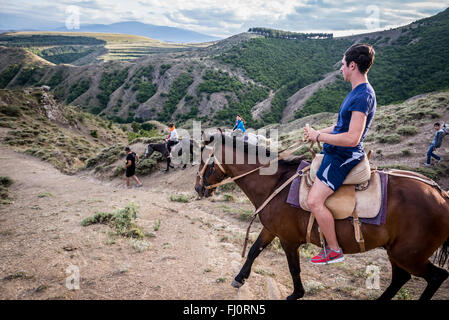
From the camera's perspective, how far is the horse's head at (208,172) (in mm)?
4363

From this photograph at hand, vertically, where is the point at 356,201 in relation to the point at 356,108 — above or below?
below

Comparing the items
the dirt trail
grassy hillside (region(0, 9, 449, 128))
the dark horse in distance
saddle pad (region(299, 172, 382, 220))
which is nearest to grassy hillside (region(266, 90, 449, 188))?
the dark horse in distance

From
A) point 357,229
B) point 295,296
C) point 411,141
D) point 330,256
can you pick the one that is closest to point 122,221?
point 295,296

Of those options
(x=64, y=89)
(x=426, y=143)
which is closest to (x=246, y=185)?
(x=426, y=143)

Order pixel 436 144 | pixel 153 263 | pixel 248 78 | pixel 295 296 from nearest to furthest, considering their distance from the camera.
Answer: pixel 295 296 → pixel 153 263 → pixel 436 144 → pixel 248 78

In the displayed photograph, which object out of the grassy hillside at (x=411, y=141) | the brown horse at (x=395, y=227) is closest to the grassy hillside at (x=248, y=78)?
the grassy hillside at (x=411, y=141)

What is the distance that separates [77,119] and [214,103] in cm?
3249

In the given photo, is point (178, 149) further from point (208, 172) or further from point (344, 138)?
point (344, 138)

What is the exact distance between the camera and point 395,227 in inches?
128

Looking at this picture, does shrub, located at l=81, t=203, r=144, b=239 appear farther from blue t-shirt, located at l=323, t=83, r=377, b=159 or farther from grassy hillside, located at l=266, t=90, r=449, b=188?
grassy hillside, located at l=266, t=90, r=449, b=188

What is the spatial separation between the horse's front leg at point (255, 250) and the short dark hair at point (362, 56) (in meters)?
2.74

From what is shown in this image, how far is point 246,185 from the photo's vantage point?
4.20 m

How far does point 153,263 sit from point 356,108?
4.69 meters

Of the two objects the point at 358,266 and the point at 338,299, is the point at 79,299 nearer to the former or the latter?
the point at 338,299
